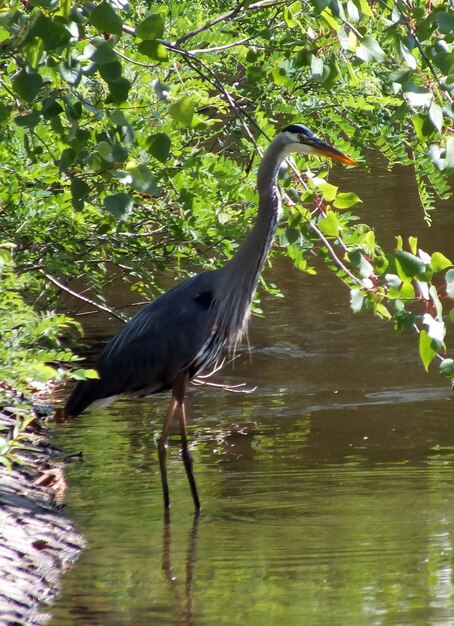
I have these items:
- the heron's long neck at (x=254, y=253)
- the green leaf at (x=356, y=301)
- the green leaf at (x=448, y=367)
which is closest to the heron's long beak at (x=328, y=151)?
the heron's long neck at (x=254, y=253)

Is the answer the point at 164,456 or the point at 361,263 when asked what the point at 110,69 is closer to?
the point at 361,263

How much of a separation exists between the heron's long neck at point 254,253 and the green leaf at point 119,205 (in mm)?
3089

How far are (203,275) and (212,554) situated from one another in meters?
2.07

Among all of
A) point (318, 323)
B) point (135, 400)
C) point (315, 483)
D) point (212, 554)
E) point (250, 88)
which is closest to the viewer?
point (212, 554)

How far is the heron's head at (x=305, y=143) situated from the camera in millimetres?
5992

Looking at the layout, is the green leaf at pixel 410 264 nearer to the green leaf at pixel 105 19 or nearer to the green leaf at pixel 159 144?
the green leaf at pixel 159 144

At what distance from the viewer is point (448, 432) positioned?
7457mm

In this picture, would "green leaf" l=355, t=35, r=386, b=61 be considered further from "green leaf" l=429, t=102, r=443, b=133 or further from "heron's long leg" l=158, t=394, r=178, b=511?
"heron's long leg" l=158, t=394, r=178, b=511

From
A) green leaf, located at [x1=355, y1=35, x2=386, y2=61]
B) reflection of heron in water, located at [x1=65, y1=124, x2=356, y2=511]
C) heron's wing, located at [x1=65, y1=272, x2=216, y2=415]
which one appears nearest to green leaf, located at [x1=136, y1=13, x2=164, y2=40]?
green leaf, located at [x1=355, y1=35, x2=386, y2=61]

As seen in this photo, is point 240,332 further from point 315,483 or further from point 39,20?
point 39,20

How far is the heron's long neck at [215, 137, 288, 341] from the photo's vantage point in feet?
20.3

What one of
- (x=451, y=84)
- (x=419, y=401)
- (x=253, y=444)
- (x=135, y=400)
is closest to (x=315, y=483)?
(x=253, y=444)

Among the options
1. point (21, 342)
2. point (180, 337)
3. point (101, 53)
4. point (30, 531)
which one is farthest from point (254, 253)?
point (101, 53)

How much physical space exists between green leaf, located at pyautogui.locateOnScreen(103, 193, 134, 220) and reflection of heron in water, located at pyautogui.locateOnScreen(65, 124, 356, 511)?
135 inches
